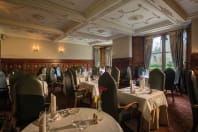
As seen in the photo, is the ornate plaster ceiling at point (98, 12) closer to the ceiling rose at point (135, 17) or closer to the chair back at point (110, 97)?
the ceiling rose at point (135, 17)

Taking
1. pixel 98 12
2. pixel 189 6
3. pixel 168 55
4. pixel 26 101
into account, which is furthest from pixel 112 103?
pixel 168 55

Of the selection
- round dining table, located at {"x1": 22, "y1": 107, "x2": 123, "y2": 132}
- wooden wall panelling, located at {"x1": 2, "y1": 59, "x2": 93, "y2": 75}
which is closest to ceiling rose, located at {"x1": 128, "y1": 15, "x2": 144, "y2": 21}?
round dining table, located at {"x1": 22, "y1": 107, "x2": 123, "y2": 132}

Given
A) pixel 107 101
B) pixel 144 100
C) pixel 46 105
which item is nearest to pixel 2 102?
pixel 46 105

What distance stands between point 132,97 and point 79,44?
7.31 m

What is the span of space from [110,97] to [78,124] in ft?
2.57

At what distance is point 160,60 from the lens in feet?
20.8

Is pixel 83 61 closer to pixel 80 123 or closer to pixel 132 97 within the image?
pixel 132 97

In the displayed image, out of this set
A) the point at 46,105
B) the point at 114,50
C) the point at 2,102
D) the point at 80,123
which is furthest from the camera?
the point at 114,50

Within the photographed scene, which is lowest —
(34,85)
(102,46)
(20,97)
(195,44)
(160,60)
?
(20,97)

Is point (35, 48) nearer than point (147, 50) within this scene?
No

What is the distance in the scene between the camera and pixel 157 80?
309 centimetres

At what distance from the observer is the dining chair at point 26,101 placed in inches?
69.4

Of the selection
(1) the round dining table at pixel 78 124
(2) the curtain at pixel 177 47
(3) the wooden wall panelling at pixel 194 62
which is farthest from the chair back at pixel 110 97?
(2) the curtain at pixel 177 47

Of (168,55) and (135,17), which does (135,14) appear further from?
(168,55)
